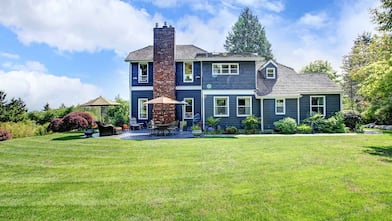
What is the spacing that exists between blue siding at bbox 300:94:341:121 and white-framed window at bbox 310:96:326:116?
26 cm

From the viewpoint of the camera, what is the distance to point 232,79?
18.7 m

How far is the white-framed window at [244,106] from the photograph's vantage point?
18.5 meters

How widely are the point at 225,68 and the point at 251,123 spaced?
5.01m

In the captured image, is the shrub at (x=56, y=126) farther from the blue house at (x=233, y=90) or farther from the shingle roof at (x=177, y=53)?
the shingle roof at (x=177, y=53)

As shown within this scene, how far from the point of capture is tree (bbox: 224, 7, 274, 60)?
136 ft

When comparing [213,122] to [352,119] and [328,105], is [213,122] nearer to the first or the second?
[328,105]

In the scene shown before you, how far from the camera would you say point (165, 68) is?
18.7 meters

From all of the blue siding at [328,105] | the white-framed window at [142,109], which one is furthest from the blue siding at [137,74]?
the blue siding at [328,105]

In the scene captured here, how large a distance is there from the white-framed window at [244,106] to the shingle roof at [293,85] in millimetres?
975

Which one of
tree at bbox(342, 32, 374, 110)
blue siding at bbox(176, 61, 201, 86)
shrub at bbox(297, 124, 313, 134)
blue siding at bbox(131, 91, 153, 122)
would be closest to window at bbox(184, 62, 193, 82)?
blue siding at bbox(176, 61, 201, 86)

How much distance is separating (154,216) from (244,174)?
302 centimetres

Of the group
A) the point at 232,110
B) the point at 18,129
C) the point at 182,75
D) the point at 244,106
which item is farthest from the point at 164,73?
the point at 18,129

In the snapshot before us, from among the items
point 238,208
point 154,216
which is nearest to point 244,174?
point 238,208

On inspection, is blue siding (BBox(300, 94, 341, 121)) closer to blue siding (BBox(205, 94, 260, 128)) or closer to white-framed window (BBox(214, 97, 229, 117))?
blue siding (BBox(205, 94, 260, 128))
